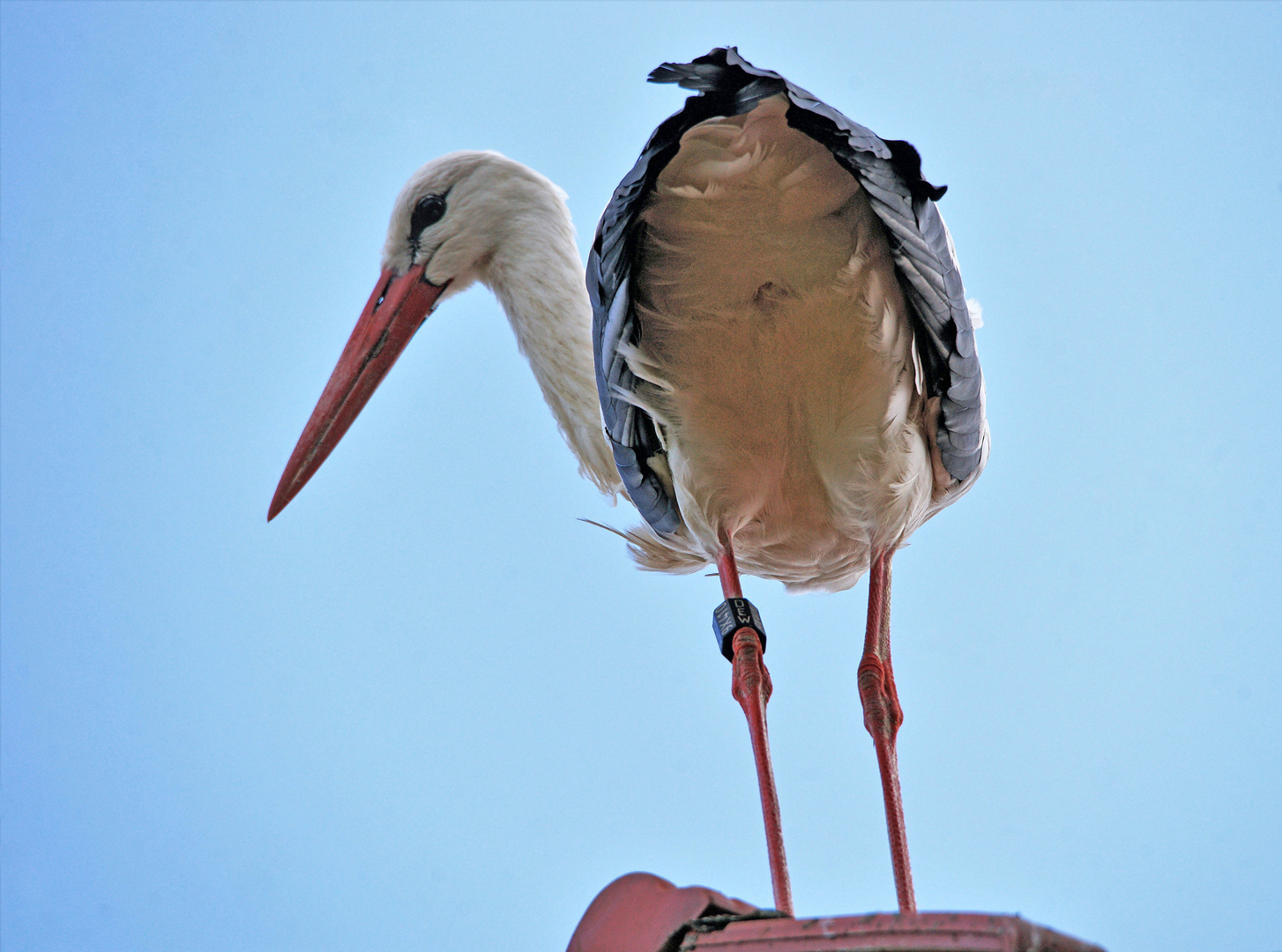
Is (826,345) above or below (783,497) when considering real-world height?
above

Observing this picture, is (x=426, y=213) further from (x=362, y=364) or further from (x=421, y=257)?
(x=362, y=364)

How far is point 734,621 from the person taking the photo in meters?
2.70

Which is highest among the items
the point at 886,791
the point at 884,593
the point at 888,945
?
the point at 884,593

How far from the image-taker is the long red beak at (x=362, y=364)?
11.1 feet

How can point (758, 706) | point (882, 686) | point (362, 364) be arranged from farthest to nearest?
point (362, 364)
point (882, 686)
point (758, 706)

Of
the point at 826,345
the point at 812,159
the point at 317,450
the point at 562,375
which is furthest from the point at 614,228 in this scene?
the point at 317,450

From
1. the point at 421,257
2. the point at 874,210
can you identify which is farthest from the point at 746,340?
the point at 421,257

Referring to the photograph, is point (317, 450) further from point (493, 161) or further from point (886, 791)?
point (886, 791)

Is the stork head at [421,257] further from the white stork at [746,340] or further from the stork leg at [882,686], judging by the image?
the stork leg at [882,686]

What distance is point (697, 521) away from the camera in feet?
9.13

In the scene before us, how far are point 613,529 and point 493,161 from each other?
1179mm

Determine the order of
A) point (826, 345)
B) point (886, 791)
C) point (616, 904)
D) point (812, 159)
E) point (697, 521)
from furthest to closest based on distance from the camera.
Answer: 1. point (697, 521)
2. point (886, 791)
3. point (826, 345)
4. point (812, 159)
5. point (616, 904)

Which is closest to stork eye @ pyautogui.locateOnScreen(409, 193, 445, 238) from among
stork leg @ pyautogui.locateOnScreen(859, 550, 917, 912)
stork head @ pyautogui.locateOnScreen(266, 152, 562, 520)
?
stork head @ pyautogui.locateOnScreen(266, 152, 562, 520)

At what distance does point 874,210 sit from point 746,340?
0.45 m
